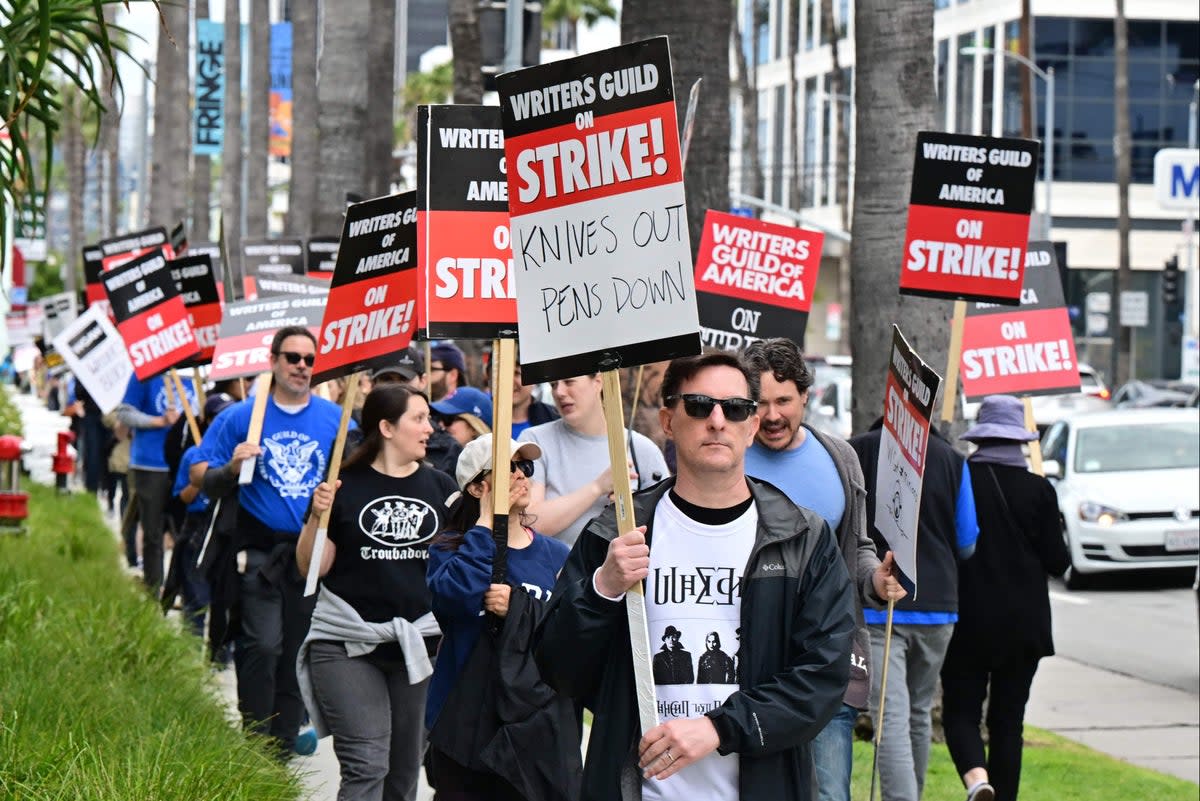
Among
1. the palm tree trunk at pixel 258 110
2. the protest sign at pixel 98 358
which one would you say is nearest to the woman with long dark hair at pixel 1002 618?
the protest sign at pixel 98 358

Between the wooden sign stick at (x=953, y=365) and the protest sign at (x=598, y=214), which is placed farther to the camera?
the wooden sign stick at (x=953, y=365)

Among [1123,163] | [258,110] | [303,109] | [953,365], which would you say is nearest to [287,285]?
[953,365]

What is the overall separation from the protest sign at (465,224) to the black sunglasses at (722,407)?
1.99 meters

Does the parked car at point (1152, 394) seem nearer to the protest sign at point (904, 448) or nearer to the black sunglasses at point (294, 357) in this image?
the black sunglasses at point (294, 357)

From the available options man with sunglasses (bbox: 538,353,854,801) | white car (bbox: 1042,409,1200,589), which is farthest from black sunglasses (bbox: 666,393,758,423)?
white car (bbox: 1042,409,1200,589)

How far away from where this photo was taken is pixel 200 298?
44.4 feet

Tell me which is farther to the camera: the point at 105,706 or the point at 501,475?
the point at 105,706

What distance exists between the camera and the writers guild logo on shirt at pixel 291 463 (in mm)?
9188

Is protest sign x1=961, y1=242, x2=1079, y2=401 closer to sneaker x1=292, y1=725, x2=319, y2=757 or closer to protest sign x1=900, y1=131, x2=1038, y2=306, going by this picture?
protest sign x1=900, y1=131, x2=1038, y2=306

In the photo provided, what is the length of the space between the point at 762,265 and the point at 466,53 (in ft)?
31.5

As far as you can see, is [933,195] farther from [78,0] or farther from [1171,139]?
[1171,139]

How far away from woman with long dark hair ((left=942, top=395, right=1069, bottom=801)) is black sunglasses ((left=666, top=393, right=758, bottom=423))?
384 cm

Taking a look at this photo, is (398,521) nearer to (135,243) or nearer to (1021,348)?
(1021,348)

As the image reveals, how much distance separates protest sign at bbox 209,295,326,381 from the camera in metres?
11.6
